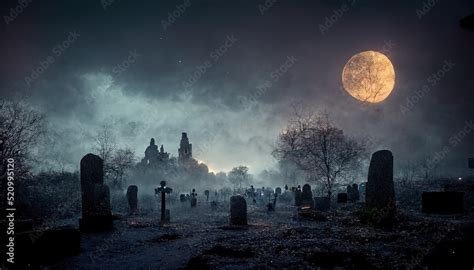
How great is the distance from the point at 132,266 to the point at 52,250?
282 cm

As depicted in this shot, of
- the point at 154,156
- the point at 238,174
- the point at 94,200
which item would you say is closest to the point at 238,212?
the point at 94,200

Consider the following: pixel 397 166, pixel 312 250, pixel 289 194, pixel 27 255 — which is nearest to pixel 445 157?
pixel 397 166

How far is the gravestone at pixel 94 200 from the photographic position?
41.3 ft

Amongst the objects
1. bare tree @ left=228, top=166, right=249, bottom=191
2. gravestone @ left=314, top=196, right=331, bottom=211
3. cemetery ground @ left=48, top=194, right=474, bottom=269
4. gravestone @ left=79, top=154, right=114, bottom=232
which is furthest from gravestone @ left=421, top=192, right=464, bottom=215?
bare tree @ left=228, top=166, right=249, bottom=191

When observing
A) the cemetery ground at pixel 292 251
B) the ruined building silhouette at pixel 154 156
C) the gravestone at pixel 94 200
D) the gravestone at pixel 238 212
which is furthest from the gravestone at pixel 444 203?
the ruined building silhouette at pixel 154 156

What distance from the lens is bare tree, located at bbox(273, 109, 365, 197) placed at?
103 ft

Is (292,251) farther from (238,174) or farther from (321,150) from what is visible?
(238,174)

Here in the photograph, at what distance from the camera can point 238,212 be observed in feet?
45.9

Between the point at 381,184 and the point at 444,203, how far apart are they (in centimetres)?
410

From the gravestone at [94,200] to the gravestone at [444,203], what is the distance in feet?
52.6

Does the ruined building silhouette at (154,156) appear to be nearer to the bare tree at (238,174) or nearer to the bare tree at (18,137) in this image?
the bare tree at (238,174)

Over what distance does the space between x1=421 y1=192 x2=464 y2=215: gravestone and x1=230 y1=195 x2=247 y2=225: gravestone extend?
377 inches

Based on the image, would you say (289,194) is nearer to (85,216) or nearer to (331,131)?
(331,131)

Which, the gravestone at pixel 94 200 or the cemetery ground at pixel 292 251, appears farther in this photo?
Result: the gravestone at pixel 94 200
